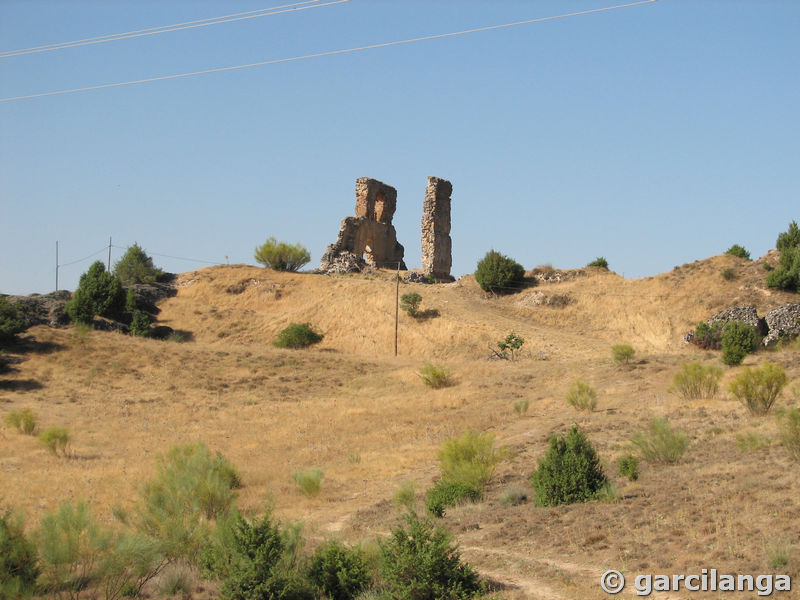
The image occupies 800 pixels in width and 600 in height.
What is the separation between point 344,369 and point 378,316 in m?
10.4

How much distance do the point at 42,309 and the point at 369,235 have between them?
77.7 ft

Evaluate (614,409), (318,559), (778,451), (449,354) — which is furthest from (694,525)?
(449,354)

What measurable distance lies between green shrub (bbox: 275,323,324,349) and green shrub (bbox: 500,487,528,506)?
2870 centimetres

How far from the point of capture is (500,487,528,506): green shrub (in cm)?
1261

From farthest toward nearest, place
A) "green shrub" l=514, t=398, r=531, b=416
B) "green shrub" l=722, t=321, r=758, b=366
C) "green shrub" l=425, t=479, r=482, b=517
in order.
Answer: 1. "green shrub" l=722, t=321, r=758, b=366
2. "green shrub" l=514, t=398, r=531, b=416
3. "green shrub" l=425, t=479, r=482, b=517

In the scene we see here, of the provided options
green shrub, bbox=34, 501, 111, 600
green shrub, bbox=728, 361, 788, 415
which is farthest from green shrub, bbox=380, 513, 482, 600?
green shrub, bbox=728, 361, 788, 415

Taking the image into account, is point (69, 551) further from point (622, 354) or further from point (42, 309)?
point (42, 309)

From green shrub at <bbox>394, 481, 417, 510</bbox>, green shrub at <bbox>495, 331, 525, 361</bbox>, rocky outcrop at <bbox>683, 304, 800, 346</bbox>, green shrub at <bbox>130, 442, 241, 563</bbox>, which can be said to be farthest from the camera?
green shrub at <bbox>495, 331, 525, 361</bbox>

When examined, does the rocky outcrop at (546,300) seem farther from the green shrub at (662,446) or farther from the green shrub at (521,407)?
the green shrub at (662,446)

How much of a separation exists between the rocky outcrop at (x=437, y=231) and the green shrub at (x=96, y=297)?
68.2 feet

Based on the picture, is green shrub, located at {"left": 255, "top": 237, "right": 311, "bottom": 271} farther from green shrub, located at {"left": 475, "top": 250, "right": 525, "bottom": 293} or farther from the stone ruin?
green shrub, located at {"left": 475, "top": 250, "right": 525, "bottom": 293}

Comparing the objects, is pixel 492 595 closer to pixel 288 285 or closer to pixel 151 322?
pixel 151 322

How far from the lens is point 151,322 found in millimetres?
45781

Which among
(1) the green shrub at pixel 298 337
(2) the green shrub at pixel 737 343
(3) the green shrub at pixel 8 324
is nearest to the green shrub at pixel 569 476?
(2) the green shrub at pixel 737 343
